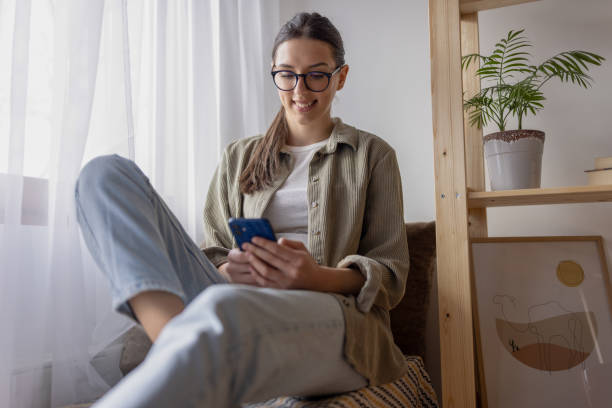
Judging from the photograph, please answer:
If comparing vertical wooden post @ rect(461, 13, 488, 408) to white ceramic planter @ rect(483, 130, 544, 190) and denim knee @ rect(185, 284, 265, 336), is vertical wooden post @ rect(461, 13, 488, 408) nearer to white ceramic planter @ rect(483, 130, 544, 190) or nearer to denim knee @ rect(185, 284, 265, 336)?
white ceramic planter @ rect(483, 130, 544, 190)

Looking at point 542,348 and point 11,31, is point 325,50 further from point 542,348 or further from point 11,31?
point 542,348

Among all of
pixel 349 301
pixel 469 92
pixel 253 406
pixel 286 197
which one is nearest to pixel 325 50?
pixel 286 197

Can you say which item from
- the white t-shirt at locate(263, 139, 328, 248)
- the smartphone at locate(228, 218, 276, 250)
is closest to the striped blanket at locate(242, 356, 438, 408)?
the smartphone at locate(228, 218, 276, 250)

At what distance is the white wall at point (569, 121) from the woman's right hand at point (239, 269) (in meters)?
0.95

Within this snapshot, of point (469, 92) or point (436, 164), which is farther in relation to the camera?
point (469, 92)

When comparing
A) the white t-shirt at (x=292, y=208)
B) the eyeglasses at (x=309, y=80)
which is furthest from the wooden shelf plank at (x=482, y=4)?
the white t-shirt at (x=292, y=208)

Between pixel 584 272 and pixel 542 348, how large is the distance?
243 millimetres

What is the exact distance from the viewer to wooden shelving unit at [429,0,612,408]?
1211 mm

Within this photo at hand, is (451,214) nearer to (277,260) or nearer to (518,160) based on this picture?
(518,160)

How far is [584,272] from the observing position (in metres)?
1.38

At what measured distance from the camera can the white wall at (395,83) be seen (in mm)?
1740

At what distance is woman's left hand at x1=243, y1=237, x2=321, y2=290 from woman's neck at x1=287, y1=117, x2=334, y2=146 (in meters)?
0.49

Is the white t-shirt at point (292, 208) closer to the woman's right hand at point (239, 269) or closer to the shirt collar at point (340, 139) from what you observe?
the shirt collar at point (340, 139)

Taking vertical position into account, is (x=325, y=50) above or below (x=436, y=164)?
above
